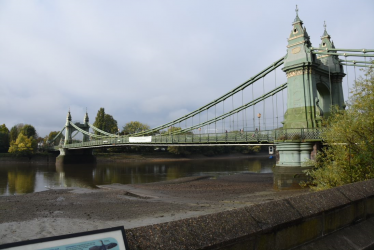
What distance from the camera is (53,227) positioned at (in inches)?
326

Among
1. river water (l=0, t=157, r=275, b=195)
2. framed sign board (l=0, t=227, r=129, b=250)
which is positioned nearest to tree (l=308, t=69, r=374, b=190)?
framed sign board (l=0, t=227, r=129, b=250)

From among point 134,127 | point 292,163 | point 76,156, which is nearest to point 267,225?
point 292,163

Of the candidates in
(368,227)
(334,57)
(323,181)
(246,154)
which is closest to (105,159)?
(246,154)

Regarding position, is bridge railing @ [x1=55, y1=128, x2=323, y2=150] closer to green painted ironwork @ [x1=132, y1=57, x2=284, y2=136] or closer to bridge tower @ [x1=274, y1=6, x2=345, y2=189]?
bridge tower @ [x1=274, y1=6, x2=345, y2=189]

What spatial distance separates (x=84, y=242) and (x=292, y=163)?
16.2m

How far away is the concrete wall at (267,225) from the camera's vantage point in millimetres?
2066

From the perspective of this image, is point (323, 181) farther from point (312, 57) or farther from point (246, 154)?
point (246, 154)

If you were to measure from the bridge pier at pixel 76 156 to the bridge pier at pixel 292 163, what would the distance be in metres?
46.6

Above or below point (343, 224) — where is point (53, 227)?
below

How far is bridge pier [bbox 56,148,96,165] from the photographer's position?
54.1 m

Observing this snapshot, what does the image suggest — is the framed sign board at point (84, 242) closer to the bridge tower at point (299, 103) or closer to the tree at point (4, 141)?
the bridge tower at point (299, 103)

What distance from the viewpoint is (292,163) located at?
16344mm

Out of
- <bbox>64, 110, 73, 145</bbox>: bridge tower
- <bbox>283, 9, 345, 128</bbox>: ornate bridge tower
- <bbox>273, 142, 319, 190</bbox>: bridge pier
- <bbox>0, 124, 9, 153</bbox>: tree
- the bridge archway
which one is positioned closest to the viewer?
<bbox>273, 142, 319, 190</bbox>: bridge pier

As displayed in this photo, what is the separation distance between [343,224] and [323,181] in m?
5.30
